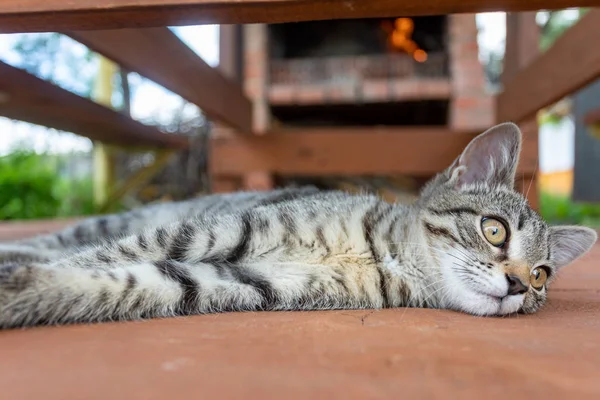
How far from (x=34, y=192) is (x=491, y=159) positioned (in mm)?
4366

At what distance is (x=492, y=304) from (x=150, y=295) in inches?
33.0

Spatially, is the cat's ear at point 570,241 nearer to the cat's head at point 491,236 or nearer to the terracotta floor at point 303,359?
the cat's head at point 491,236

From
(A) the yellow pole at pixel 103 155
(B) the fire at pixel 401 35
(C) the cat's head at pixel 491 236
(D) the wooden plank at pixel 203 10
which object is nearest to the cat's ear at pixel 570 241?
(C) the cat's head at pixel 491 236

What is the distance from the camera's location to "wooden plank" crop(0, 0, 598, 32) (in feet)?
3.69

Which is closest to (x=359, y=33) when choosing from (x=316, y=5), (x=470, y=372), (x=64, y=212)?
(x=64, y=212)

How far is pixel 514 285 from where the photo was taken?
130cm

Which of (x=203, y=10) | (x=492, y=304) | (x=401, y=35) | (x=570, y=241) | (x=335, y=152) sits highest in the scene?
(x=401, y=35)

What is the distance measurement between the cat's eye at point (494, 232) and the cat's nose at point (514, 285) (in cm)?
12

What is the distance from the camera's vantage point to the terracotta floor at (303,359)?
73 centimetres

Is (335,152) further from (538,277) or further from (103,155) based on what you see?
(103,155)

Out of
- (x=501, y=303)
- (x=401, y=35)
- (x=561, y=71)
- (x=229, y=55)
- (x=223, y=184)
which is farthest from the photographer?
(x=401, y=35)

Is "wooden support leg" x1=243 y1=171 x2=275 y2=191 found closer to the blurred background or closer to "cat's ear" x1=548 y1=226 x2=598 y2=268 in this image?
the blurred background

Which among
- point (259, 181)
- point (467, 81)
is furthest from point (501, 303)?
point (467, 81)

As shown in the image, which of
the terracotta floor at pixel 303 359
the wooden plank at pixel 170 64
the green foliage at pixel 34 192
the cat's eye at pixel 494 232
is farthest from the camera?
the green foliage at pixel 34 192
